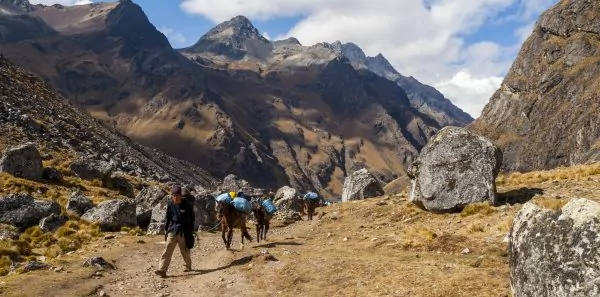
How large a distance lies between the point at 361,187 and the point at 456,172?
2891 cm

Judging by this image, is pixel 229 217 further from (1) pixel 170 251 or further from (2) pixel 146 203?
(2) pixel 146 203

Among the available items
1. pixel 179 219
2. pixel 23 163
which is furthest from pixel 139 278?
pixel 23 163

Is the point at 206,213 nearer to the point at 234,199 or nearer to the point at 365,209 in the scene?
the point at 365,209

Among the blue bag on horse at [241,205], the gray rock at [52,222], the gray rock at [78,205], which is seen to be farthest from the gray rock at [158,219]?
the blue bag on horse at [241,205]

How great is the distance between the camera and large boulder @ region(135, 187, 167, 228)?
34.0 metres

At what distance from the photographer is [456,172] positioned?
2858 centimetres

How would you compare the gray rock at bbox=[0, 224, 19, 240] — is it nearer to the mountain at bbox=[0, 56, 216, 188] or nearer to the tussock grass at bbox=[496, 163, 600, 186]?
the mountain at bbox=[0, 56, 216, 188]

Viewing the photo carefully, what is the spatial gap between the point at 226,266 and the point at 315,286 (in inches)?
228

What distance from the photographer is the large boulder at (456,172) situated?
27.9m

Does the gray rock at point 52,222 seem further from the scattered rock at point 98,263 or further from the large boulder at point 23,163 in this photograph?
the large boulder at point 23,163

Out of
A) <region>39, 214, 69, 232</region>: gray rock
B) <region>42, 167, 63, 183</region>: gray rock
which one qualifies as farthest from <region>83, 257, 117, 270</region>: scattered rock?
<region>42, 167, 63, 183</region>: gray rock

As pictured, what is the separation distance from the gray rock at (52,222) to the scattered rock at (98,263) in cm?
922

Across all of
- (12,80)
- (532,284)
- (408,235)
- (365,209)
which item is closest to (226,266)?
(408,235)

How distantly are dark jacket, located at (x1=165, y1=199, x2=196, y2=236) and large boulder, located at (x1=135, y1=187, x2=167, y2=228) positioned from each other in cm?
1584
